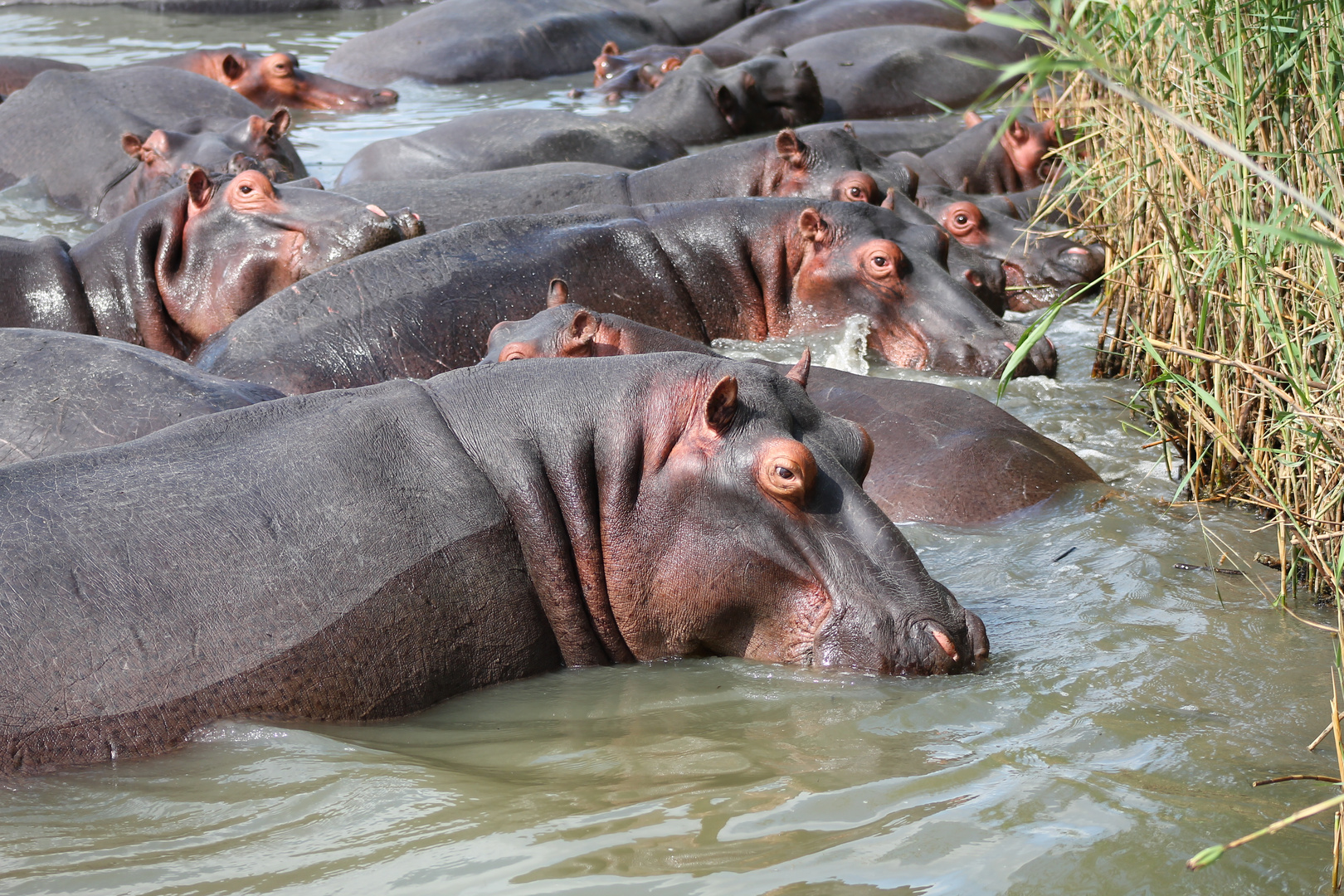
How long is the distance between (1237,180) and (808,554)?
5.68 feet

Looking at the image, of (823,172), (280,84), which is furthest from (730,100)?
(280,84)

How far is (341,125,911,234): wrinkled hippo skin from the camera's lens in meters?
7.96

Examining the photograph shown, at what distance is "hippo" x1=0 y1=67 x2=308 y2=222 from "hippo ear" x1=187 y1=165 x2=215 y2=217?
115 cm

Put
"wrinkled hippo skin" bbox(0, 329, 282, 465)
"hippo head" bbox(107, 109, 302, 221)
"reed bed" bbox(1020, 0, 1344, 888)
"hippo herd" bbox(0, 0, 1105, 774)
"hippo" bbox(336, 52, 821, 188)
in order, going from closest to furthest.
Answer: "hippo herd" bbox(0, 0, 1105, 774)
"reed bed" bbox(1020, 0, 1344, 888)
"wrinkled hippo skin" bbox(0, 329, 282, 465)
"hippo head" bbox(107, 109, 302, 221)
"hippo" bbox(336, 52, 821, 188)

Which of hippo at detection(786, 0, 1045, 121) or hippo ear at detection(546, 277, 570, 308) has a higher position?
hippo at detection(786, 0, 1045, 121)

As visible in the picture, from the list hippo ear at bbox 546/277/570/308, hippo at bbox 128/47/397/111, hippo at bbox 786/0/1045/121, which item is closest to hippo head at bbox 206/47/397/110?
hippo at bbox 128/47/397/111

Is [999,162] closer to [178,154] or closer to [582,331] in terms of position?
[178,154]

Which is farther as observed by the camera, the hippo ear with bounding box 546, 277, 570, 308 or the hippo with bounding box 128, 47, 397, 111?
the hippo with bounding box 128, 47, 397, 111

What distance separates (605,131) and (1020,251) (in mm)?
3269

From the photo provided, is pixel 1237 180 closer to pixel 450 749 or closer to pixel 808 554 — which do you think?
pixel 808 554

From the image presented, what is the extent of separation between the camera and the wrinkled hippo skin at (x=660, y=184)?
7.96 metres

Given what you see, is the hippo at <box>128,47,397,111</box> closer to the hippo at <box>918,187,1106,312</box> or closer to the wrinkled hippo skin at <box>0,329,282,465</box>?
the hippo at <box>918,187,1106,312</box>

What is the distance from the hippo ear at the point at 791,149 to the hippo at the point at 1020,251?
3.11 feet

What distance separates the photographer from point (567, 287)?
652 centimetres
